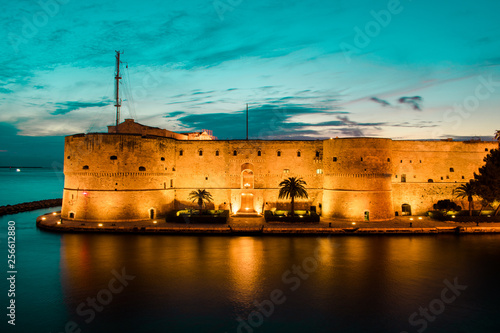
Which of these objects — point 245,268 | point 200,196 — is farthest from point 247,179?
point 245,268

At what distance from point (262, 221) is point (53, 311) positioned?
16.7 meters

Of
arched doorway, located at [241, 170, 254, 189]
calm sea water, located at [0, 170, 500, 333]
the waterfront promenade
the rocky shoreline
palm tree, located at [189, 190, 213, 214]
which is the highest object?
arched doorway, located at [241, 170, 254, 189]

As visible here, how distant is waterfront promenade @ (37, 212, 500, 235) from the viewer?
24.7 m

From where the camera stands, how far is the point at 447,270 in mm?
17734

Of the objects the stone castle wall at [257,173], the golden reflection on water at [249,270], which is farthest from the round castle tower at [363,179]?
the golden reflection on water at [249,270]

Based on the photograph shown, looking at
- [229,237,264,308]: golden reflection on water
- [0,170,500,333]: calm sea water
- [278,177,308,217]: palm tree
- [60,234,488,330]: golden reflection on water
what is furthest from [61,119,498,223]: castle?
[229,237,264,308]: golden reflection on water

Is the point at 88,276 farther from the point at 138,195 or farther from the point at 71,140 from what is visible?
the point at 71,140

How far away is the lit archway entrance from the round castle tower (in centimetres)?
690

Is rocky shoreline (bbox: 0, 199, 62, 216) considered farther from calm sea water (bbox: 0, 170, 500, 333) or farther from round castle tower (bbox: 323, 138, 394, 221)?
round castle tower (bbox: 323, 138, 394, 221)

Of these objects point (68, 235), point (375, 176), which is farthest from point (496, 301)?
point (68, 235)

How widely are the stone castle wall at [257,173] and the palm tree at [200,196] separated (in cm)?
61

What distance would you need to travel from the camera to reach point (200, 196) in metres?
27.7

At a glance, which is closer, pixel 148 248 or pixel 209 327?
pixel 209 327

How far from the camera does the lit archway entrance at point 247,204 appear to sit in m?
30.1
